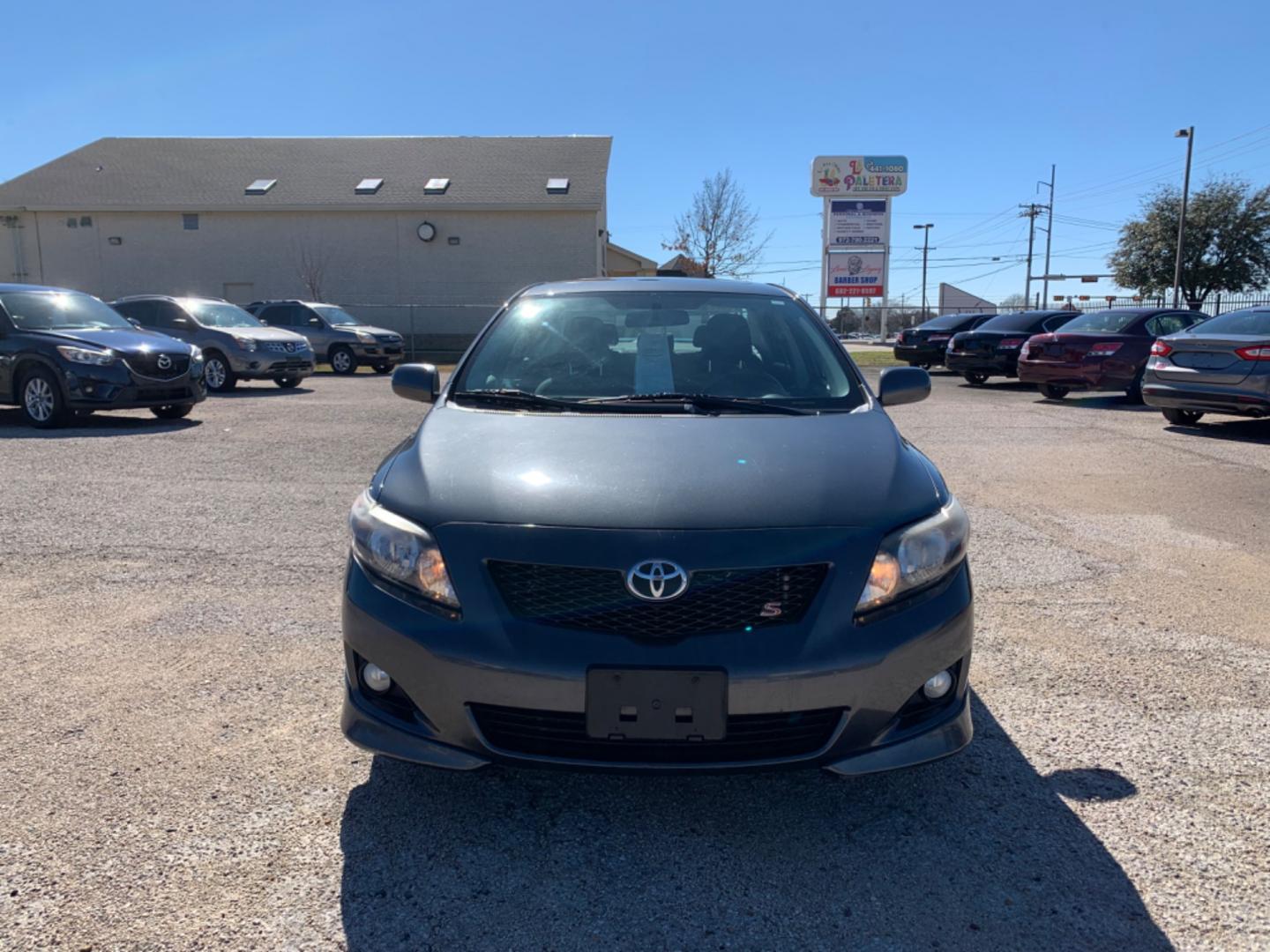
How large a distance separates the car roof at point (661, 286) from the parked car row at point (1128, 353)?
309 inches

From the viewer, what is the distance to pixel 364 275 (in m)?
30.6

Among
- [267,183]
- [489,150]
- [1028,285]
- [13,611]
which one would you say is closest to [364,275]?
[267,183]

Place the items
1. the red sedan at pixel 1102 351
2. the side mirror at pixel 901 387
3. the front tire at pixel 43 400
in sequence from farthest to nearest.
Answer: the red sedan at pixel 1102 351 → the front tire at pixel 43 400 → the side mirror at pixel 901 387

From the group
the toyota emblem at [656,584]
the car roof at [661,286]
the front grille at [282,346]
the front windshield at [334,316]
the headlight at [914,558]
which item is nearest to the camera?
the toyota emblem at [656,584]

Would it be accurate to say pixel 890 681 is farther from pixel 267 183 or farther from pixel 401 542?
pixel 267 183

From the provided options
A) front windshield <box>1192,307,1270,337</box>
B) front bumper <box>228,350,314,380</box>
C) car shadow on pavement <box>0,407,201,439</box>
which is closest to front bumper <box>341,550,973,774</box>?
car shadow on pavement <box>0,407,201,439</box>

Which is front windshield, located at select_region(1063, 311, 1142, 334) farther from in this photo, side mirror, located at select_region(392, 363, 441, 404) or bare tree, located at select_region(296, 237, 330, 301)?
bare tree, located at select_region(296, 237, 330, 301)

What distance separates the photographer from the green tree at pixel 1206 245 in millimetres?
37175

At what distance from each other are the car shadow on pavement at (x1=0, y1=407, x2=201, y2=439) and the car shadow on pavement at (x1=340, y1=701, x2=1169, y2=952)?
8.89 metres

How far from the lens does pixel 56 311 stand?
1080 cm

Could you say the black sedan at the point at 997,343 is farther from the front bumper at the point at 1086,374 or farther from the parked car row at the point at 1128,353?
the front bumper at the point at 1086,374

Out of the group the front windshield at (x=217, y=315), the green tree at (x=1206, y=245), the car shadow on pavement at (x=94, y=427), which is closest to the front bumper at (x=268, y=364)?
the front windshield at (x=217, y=315)

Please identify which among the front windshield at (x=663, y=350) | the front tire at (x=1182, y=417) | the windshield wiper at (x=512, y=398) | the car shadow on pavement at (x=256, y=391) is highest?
the front windshield at (x=663, y=350)

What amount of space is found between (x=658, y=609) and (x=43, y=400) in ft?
34.2
